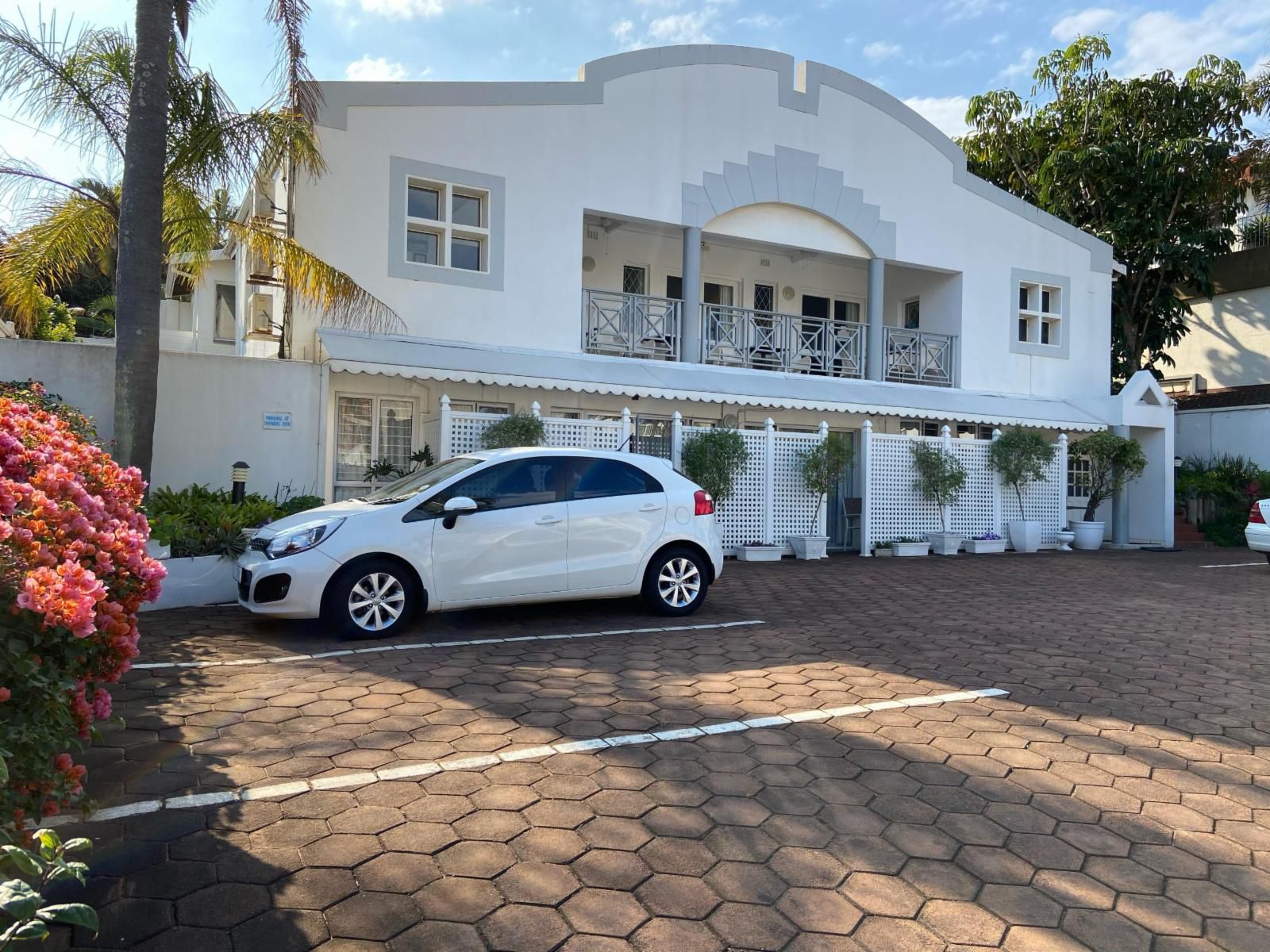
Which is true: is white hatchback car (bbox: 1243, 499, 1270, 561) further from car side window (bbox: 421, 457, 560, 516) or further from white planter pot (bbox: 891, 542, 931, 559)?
car side window (bbox: 421, 457, 560, 516)

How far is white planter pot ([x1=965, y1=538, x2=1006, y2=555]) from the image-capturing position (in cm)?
1636

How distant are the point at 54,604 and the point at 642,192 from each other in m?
13.5

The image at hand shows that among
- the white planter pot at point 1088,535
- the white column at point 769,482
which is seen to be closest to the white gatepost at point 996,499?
the white planter pot at point 1088,535

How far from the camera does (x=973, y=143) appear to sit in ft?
76.8

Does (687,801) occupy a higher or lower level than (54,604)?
lower

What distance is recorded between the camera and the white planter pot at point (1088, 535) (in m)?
17.9

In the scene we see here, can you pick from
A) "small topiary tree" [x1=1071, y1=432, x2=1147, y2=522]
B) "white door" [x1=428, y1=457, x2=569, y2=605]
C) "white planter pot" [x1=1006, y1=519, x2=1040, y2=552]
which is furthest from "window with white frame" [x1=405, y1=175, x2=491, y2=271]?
"small topiary tree" [x1=1071, y1=432, x2=1147, y2=522]

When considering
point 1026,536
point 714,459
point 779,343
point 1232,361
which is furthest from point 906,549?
point 1232,361

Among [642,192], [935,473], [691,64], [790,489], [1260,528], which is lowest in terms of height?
[1260,528]

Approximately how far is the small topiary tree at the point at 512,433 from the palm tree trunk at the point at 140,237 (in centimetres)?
432

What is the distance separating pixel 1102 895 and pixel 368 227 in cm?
1220

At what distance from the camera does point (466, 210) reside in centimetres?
1378

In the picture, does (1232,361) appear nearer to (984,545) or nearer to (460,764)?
(984,545)

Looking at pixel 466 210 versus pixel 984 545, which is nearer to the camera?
pixel 466 210
